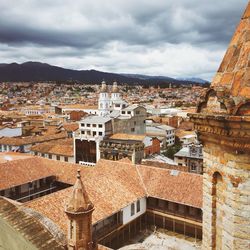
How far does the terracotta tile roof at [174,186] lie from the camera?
2536 centimetres

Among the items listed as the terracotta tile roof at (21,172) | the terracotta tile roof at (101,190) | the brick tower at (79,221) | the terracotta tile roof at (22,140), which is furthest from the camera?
the terracotta tile roof at (22,140)

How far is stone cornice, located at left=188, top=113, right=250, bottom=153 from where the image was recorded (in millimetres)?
4898

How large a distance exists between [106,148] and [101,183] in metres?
23.4

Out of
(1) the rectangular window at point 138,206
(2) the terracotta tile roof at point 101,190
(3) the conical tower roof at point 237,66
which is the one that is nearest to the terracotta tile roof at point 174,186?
(2) the terracotta tile roof at point 101,190

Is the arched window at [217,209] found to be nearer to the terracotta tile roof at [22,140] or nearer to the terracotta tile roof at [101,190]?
the terracotta tile roof at [101,190]

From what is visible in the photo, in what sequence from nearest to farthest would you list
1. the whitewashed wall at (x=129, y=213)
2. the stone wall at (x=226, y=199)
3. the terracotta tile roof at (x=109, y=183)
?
the stone wall at (x=226, y=199), the terracotta tile roof at (x=109, y=183), the whitewashed wall at (x=129, y=213)

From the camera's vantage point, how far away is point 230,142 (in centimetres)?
517

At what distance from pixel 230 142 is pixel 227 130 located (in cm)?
23

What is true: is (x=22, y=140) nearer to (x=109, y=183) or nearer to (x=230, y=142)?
(x=109, y=183)

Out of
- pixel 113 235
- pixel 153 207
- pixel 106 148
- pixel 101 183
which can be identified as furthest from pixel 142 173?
pixel 106 148

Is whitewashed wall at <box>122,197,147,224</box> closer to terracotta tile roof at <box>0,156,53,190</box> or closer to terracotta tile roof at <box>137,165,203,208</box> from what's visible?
terracotta tile roof at <box>137,165,203,208</box>

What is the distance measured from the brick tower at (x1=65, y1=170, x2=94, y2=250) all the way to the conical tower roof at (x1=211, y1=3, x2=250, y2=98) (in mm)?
7815

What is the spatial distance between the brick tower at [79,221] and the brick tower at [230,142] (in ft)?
20.8

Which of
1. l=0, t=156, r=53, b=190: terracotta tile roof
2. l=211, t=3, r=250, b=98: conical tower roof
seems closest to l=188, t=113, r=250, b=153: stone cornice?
l=211, t=3, r=250, b=98: conical tower roof
